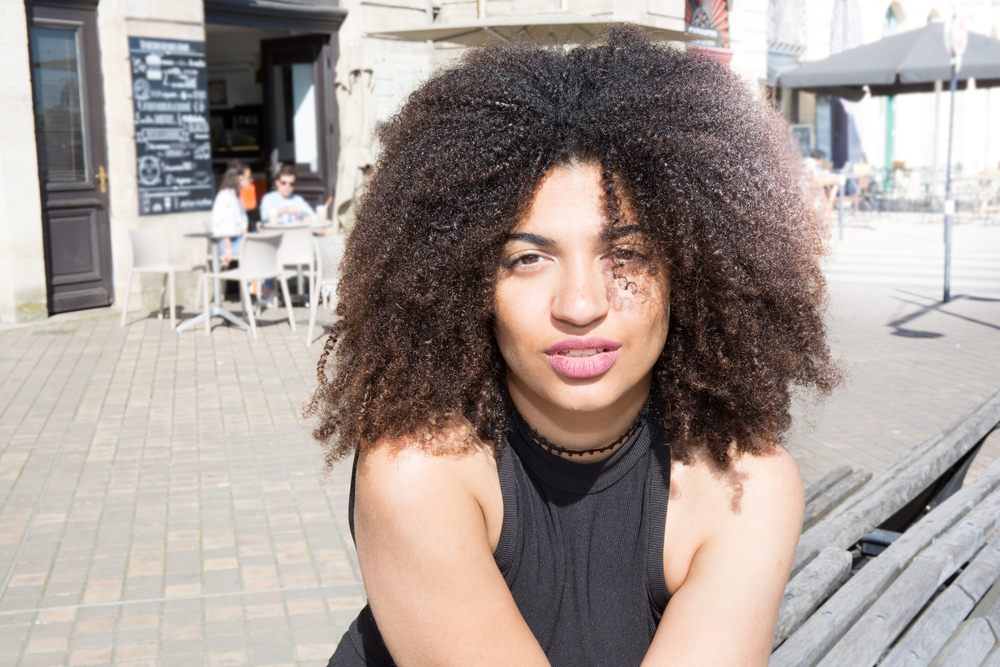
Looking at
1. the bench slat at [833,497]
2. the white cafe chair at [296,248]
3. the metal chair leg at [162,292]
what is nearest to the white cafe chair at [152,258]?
the metal chair leg at [162,292]

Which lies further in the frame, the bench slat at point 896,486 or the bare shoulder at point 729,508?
the bench slat at point 896,486

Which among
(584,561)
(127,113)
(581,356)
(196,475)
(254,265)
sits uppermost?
(127,113)

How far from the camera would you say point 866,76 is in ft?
54.0

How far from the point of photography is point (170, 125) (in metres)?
10.6

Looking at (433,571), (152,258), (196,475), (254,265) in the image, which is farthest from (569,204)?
(152,258)

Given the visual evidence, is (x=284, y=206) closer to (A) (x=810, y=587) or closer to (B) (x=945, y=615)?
(A) (x=810, y=587)

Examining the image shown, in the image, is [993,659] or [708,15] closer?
[993,659]

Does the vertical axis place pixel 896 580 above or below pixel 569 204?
below

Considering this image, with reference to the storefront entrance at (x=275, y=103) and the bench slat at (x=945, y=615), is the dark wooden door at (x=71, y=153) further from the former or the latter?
the bench slat at (x=945, y=615)

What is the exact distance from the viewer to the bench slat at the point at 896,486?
2846 millimetres

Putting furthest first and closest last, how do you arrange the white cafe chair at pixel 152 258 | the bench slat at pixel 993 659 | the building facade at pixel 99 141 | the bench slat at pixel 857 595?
the building facade at pixel 99 141 < the white cafe chair at pixel 152 258 < the bench slat at pixel 993 659 < the bench slat at pixel 857 595

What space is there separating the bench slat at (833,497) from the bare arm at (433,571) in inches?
72.4

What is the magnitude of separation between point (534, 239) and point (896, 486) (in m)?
2.12

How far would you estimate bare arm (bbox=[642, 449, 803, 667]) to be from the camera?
147 centimetres
